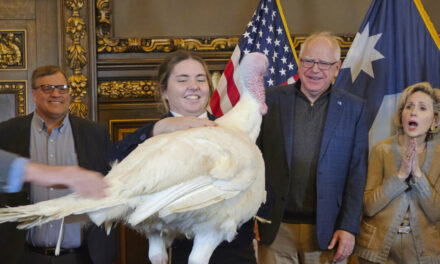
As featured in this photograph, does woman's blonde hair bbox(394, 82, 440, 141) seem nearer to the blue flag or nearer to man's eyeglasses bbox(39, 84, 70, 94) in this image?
the blue flag

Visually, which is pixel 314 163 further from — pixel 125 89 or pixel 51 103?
pixel 125 89

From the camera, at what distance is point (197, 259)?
150cm

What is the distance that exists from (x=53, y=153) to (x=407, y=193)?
5.39 ft

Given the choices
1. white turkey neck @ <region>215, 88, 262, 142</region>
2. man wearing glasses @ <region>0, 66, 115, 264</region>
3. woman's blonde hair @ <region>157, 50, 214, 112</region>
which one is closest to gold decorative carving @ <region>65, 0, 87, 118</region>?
man wearing glasses @ <region>0, 66, 115, 264</region>

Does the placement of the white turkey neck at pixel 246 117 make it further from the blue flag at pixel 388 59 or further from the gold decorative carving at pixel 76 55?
the gold decorative carving at pixel 76 55

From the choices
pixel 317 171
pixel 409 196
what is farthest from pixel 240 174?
pixel 409 196

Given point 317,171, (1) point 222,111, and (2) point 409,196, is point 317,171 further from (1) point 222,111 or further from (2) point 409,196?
(1) point 222,111

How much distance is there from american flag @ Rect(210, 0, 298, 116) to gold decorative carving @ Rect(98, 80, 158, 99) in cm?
58

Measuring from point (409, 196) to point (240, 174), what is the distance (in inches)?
53.1

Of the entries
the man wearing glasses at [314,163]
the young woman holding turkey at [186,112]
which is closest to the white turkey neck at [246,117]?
the young woman holding turkey at [186,112]

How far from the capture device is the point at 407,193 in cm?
258

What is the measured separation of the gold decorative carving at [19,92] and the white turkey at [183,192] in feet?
8.45

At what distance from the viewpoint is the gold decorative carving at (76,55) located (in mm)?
3822

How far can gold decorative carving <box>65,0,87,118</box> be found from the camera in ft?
12.5
